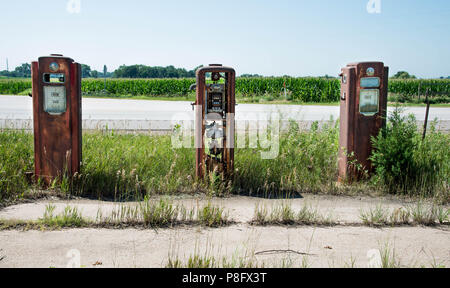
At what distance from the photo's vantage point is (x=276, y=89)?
35938mm

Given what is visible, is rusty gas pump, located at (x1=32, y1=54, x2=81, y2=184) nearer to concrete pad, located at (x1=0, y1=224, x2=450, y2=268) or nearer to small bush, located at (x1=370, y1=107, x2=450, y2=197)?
concrete pad, located at (x1=0, y1=224, x2=450, y2=268)

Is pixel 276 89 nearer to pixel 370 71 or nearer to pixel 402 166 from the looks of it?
pixel 370 71

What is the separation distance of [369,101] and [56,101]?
184 inches

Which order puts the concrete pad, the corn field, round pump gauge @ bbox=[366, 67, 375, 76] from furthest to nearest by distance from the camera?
the corn field → round pump gauge @ bbox=[366, 67, 375, 76] → the concrete pad

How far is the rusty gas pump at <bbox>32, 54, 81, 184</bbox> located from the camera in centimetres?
620

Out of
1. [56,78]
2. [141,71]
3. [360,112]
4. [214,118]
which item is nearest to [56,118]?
[56,78]

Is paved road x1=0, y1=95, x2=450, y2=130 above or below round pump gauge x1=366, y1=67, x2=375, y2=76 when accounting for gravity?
below

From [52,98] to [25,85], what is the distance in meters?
47.9

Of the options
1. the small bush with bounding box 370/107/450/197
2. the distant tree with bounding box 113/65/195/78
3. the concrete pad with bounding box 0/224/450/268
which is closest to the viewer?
the concrete pad with bounding box 0/224/450/268

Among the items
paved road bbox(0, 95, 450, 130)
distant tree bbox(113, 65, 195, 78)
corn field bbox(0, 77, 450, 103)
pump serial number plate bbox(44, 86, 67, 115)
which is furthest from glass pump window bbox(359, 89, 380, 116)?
distant tree bbox(113, 65, 195, 78)

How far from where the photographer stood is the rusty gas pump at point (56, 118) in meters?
6.20

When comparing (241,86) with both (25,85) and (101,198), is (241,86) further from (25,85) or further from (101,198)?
(101,198)

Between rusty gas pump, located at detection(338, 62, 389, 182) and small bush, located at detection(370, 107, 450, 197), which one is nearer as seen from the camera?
small bush, located at detection(370, 107, 450, 197)

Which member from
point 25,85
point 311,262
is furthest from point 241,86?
point 311,262
